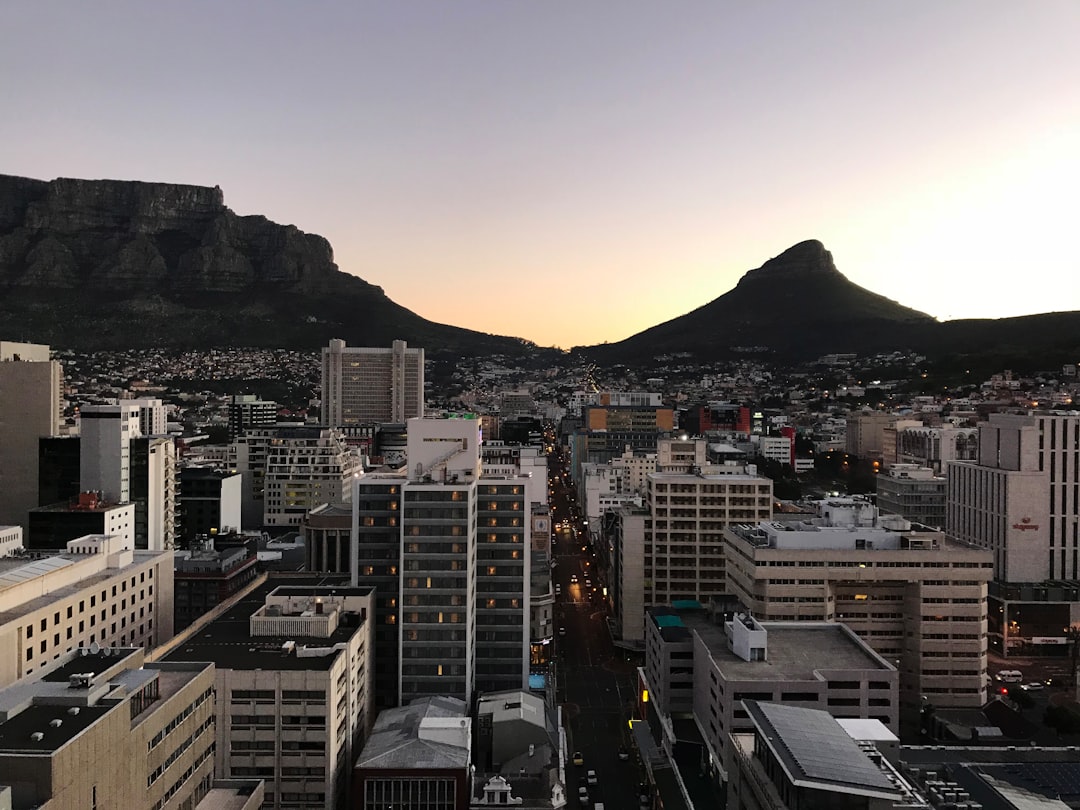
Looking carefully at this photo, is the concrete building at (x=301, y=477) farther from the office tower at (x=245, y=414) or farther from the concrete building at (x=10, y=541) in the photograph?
the office tower at (x=245, y=414)

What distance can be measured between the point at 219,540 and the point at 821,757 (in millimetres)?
83237

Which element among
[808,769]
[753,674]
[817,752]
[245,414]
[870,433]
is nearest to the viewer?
[808,769]

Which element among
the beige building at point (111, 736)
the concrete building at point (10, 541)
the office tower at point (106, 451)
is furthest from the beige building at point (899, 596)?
the office tower at point (106, 451)

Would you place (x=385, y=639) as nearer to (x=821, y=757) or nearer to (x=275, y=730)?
(x=275, y=730)

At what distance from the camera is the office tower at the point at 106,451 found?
272 feet

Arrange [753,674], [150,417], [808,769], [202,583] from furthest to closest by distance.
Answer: [150,417] → [202,583] → [753,674] → [808,769]

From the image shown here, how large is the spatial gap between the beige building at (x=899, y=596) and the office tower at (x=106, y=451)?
213 feet

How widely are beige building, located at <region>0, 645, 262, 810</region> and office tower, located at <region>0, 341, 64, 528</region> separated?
70379 mm

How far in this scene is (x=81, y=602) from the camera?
2094 inches

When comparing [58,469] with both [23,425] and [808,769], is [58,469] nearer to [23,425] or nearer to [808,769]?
[23,425]

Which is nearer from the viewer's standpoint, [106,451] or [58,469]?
[106,451]

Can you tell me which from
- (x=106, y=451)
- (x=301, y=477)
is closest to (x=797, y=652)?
(x=106, y=451)

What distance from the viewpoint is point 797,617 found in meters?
65.8

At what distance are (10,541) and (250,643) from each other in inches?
1214
